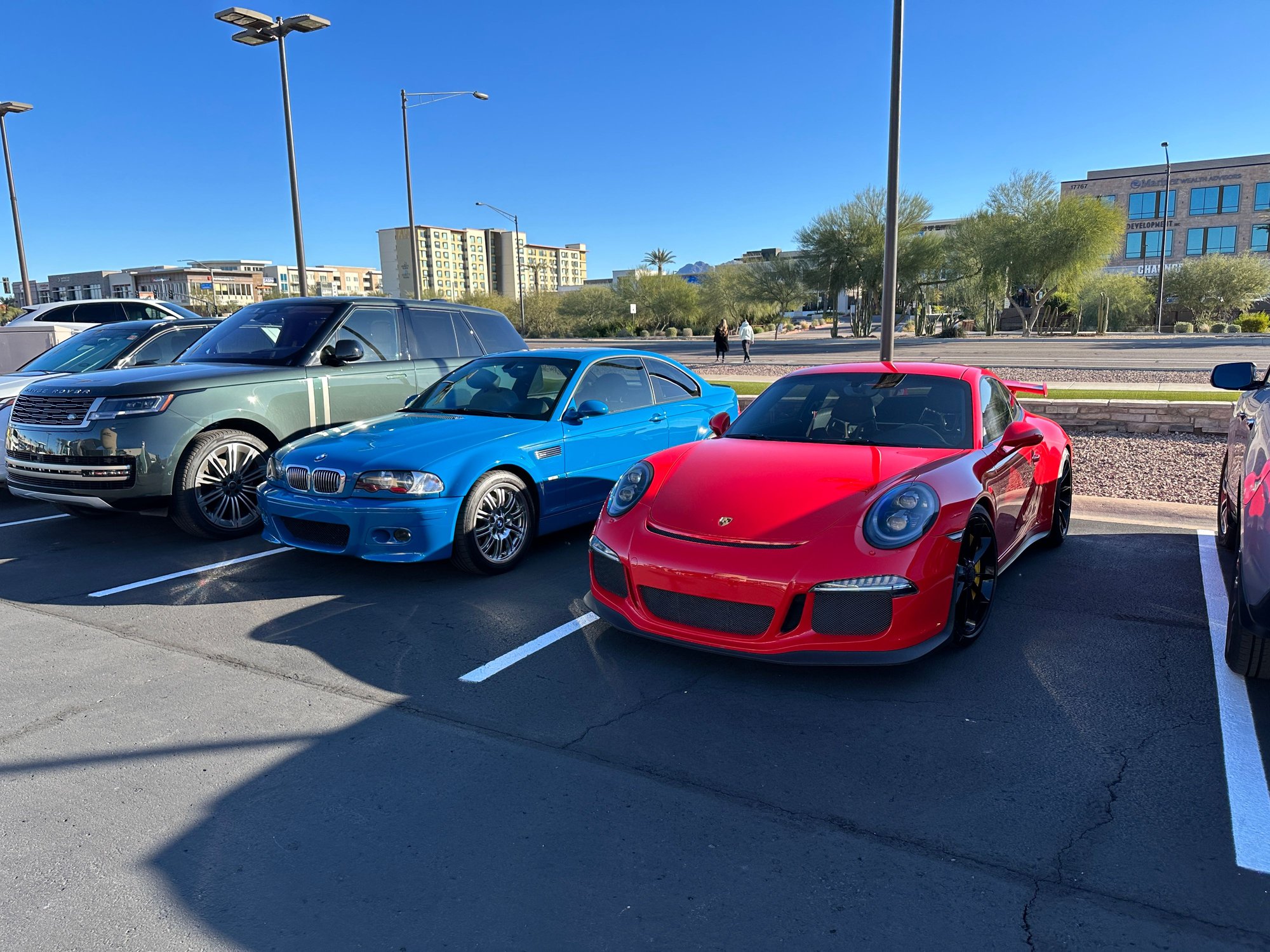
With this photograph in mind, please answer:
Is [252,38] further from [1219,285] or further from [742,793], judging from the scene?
[1219,285]

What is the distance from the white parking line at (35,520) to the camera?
24.8 ft

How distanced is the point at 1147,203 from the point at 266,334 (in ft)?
268

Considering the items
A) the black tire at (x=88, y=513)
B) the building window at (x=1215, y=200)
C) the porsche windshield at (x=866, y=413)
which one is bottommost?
the black tire at (x=88, y=513)

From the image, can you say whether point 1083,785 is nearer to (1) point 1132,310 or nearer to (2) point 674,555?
(2) point 674,555

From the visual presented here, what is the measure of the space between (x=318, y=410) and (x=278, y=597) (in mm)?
2473

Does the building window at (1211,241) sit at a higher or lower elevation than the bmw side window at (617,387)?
higher

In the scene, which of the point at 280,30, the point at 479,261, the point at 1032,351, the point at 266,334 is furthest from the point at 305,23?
the point at 479,261

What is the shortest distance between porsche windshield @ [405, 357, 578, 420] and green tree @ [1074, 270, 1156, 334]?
51.9 m

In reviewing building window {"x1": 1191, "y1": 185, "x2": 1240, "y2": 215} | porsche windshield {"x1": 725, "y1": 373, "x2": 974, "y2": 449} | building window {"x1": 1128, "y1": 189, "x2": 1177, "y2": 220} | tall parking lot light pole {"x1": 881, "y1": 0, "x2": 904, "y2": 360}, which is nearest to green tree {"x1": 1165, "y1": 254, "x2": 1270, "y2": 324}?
building window {"x1": 1191, "y1": 185, "x2": 1240, "y2": 215}

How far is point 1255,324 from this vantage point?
43719mm

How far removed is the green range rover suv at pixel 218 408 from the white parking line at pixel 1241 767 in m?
6.38

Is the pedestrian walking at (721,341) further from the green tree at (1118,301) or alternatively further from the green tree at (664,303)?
the green tree at (664,303)

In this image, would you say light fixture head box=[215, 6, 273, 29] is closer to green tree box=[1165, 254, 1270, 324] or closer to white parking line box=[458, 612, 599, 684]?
white parking line box=[458, 612, 599, 684]

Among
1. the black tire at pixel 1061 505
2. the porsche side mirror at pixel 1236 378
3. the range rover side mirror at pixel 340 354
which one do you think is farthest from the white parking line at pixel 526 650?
the porsche side mirror at pixel 1236 378
